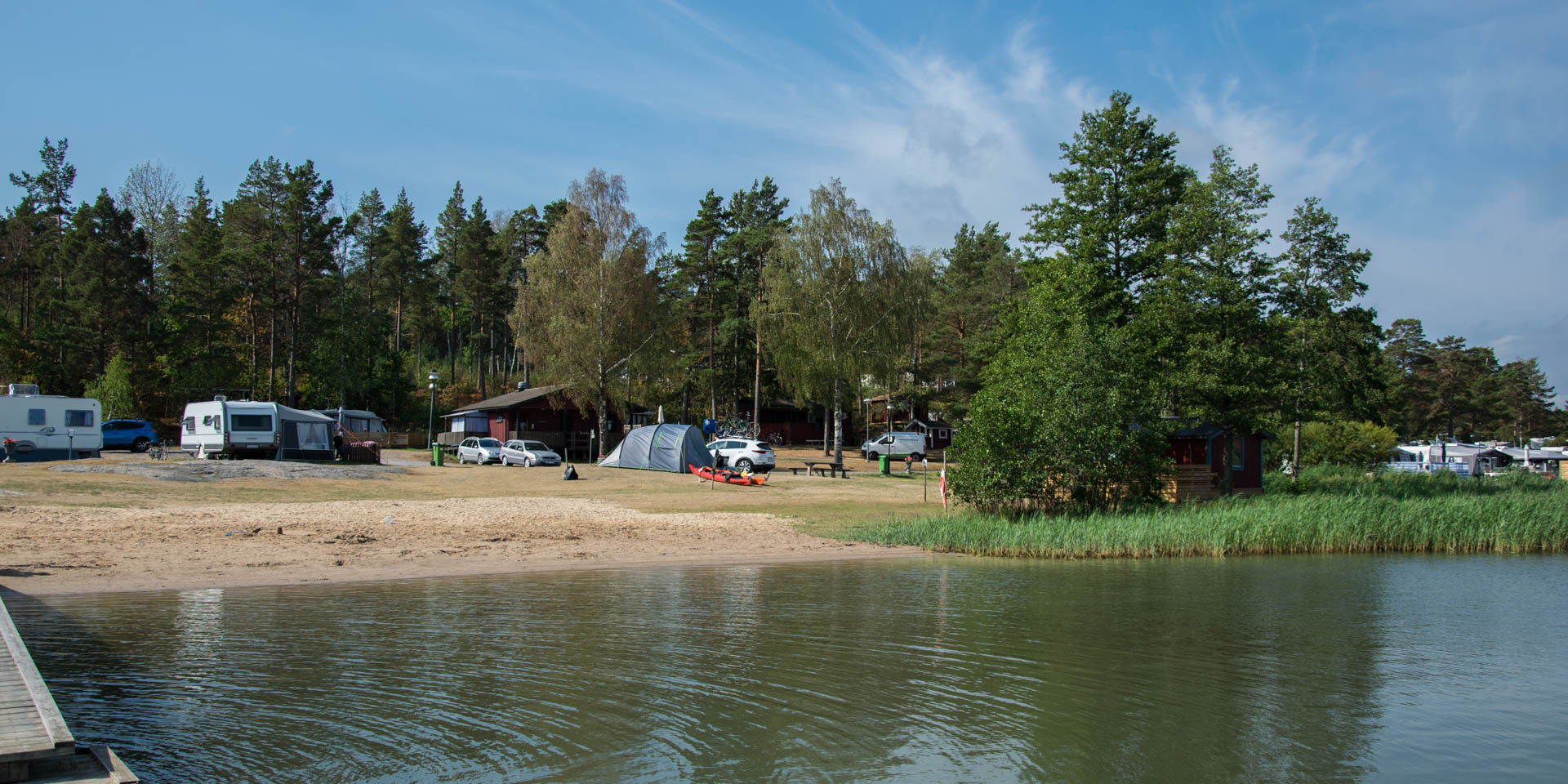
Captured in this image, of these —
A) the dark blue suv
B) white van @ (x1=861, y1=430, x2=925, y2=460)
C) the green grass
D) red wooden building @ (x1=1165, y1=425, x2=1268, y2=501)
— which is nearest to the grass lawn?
the green grass

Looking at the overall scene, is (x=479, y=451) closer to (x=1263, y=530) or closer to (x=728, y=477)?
(x=728, y=477)

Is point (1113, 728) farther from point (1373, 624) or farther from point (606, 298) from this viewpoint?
point (606, 298)

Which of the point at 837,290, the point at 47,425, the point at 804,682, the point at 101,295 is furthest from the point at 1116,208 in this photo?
the point at 101,295

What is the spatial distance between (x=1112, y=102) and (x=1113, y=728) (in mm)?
32532

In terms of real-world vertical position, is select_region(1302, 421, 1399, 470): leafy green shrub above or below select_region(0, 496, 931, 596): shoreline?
above

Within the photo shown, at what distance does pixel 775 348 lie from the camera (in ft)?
158

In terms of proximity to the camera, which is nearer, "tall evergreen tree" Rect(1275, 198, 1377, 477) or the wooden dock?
the wooden dock

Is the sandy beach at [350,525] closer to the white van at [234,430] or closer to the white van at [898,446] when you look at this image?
the white van at [234,430]

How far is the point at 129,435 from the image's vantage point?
43562 millimetres

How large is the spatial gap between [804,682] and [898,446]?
46.2 m

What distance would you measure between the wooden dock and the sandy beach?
28.9 feet

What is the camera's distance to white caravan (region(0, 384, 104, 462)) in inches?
1280

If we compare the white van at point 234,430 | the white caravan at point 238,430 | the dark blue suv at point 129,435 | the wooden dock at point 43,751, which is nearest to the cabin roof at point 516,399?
the white caravan at point 238,430

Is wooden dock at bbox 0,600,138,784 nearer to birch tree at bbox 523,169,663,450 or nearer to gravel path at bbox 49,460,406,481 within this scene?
gravel path at bbox 49,460,406,481
